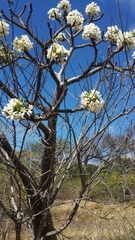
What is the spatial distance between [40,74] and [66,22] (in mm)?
1713

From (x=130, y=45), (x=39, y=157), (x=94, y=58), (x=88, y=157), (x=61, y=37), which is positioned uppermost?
(x=61, y=37)

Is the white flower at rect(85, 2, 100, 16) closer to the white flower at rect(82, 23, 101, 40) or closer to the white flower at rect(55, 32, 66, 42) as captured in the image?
the white flower at rect(55, 32, 66, 42)

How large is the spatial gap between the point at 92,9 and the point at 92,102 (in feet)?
6.87

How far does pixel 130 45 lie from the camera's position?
264 centimetres

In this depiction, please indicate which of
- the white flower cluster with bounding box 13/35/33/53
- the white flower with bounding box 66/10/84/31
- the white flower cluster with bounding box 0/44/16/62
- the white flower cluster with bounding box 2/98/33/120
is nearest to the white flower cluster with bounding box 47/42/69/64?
the white flower cluster with bounding box 0/44/16/62

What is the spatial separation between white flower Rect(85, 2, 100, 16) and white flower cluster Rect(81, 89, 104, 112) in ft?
6.64

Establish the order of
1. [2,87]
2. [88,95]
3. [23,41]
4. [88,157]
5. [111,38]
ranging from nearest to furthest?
[88,95] → [2,87] → [88,157] → [23,41] → [111,38]

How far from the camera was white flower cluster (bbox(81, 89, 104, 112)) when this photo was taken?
5.05 feet

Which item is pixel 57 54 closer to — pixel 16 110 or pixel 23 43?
pixel 23 43

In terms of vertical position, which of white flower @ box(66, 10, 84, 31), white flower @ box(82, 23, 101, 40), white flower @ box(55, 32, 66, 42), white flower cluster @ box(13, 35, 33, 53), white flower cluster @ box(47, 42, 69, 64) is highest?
white flower @ box(55, 32, 66, 42)

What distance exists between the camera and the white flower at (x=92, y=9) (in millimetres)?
3264

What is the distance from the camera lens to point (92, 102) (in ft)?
5.06

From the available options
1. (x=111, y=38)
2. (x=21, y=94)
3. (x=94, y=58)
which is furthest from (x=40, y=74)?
(x=111, y=38)

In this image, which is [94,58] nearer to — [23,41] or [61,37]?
[23,41]
